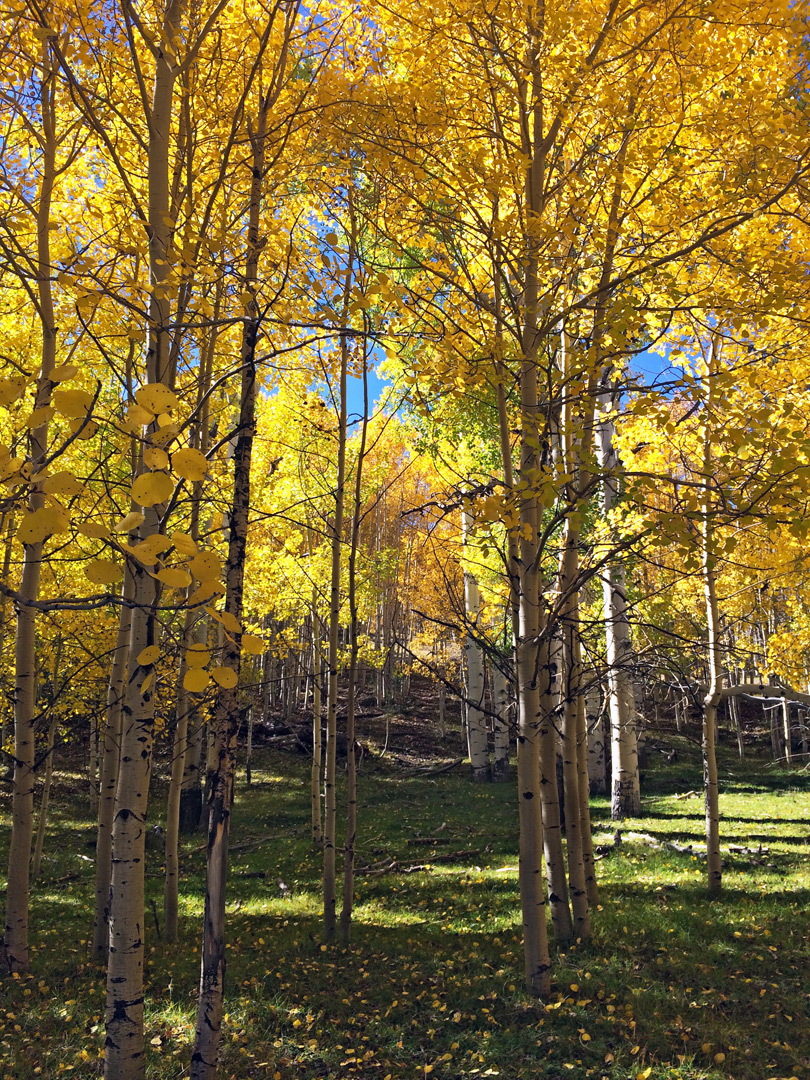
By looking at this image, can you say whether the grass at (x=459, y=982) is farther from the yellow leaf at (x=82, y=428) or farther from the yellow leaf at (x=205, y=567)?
the yellow leaf at (x=82, y=428)

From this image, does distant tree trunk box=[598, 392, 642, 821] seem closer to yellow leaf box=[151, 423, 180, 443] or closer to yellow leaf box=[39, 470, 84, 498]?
yellow leaf box=[151, 423, 180, 443]

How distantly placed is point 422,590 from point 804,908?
1917 cm

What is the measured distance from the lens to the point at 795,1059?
3.61m

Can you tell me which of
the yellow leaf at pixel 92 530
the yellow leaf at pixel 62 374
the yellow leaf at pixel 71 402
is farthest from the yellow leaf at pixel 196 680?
the yellow leaf at pixel 62 374

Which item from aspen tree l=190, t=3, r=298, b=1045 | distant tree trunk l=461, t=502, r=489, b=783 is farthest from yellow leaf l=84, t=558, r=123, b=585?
distant tree trunk l=461, t=502, r=489, b=783

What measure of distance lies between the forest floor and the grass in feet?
0.05

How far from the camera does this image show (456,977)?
4820mm

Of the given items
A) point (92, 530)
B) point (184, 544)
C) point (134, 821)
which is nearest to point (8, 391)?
point (92, 530)

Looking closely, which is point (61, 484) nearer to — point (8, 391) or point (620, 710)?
point (8, 391)

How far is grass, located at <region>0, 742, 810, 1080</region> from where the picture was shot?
3.72m

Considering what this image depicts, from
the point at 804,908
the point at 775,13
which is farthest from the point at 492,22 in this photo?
the point at 804,908

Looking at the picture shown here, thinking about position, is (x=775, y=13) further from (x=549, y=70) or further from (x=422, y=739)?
(x=422, y=739)

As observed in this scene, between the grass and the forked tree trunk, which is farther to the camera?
the forked tree trunk

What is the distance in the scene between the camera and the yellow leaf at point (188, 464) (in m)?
1.29
